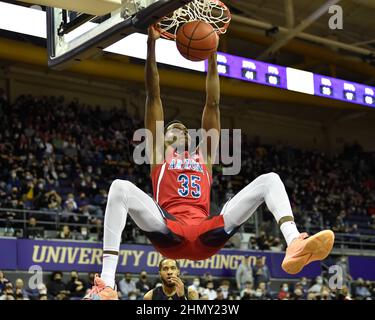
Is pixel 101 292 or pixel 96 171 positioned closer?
pixel 101 292

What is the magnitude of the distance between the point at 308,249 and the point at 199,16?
285cm

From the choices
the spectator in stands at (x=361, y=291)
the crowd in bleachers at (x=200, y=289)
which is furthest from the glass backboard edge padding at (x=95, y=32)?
the spectator in stands at (x=361, y=291)

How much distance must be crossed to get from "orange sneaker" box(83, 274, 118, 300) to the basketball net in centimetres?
234

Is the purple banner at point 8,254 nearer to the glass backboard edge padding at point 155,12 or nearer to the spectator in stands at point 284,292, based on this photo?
the spectator in stands at point 284,292

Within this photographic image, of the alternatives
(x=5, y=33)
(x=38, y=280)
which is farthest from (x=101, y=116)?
(x=5, y=33)

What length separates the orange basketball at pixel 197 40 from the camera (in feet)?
18.7

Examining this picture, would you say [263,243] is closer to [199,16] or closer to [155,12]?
[199,16]

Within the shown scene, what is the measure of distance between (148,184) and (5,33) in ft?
30.9

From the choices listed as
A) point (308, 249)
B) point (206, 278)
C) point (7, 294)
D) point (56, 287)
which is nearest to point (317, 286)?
point (206, 278)

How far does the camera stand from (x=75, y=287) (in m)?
12.4

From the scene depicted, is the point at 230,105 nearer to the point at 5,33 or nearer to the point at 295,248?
the point at 5,33

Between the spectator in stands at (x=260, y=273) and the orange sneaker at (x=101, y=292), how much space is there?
34.1 feet

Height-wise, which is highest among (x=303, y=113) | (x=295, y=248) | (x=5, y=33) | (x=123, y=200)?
(x=303, y=113)
